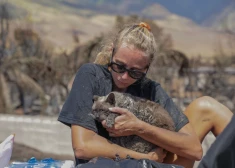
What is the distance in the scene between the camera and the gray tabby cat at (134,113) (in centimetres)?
325

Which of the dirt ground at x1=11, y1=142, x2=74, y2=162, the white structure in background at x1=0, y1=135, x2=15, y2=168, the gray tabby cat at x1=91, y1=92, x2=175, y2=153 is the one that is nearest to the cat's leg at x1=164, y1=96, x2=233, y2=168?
the gray tabby cat at x1=91, y1=92, x2=175, y2=153

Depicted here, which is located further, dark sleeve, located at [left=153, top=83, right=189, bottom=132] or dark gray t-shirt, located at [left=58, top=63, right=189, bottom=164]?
dark sleeve, located at [left=153, top=83, right=189, bottom=132]

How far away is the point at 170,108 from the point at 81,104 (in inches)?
24.1

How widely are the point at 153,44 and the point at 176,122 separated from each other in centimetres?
53

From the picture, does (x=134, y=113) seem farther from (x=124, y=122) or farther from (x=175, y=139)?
(x=175, y=139)

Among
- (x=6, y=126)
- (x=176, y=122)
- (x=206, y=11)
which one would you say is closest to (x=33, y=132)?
(x=6, y=126)

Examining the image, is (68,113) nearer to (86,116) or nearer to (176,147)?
(86,116)

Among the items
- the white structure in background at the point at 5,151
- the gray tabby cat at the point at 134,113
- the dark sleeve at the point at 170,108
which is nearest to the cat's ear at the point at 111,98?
the gray tabby cat at the point at 134,113

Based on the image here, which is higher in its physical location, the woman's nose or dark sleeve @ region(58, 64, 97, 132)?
the woman's nose

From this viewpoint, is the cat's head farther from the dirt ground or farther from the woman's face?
the dirt ground

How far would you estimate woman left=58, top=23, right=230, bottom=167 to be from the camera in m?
3.27

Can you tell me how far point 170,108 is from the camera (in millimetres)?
3613

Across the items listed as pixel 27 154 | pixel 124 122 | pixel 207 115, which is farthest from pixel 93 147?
pixel 27 154

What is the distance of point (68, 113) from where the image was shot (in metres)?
3.33
